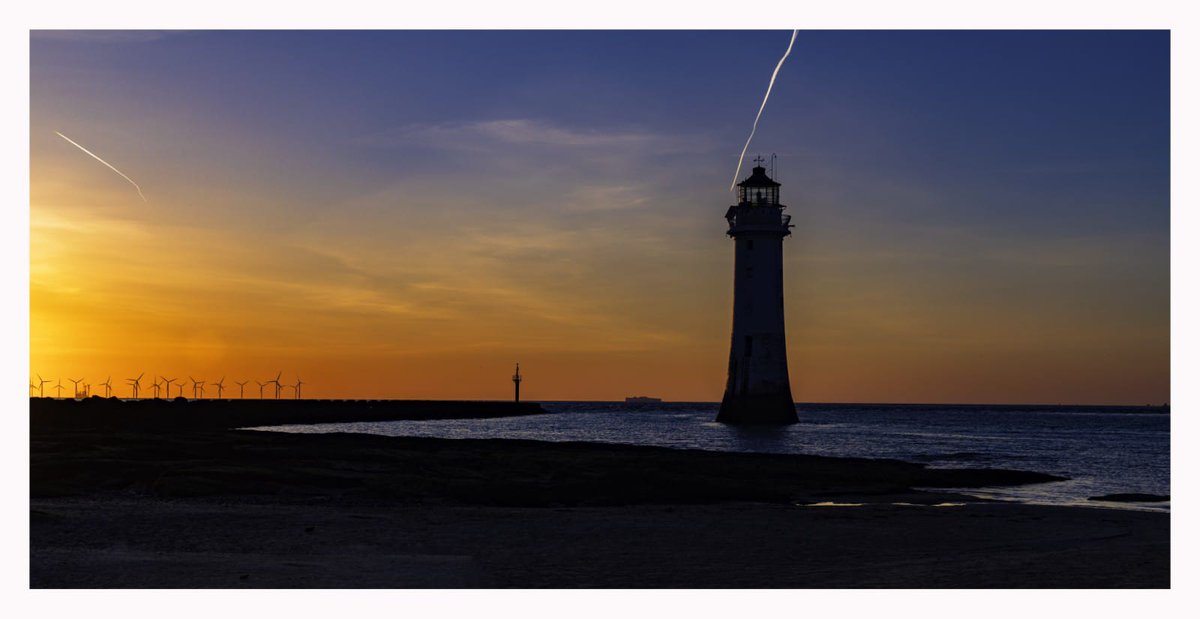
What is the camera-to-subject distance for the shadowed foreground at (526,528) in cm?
1748

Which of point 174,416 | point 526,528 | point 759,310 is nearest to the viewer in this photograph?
point 526,528

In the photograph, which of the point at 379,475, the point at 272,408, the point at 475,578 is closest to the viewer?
the point at 475,578

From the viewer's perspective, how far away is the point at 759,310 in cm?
8250

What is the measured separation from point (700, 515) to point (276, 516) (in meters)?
10.3

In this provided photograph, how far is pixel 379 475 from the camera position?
33.8 m

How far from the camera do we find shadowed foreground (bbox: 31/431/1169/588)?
57.4 ft

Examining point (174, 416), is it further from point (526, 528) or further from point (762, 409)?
point (526, 528)

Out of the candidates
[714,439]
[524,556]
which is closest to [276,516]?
[524,556]

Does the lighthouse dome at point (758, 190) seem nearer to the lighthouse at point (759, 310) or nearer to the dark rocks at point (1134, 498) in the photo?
the lighthouse at point (759, 310)

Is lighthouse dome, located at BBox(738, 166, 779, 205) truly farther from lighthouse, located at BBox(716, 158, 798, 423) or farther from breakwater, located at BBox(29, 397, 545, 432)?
breakwater, located at BBox(29, 397, 545, 432)

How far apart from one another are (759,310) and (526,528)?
6047 cm

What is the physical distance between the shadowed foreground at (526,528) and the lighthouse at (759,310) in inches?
1622

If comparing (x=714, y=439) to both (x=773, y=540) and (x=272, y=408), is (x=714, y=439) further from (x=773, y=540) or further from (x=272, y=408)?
(x=272, y=408)

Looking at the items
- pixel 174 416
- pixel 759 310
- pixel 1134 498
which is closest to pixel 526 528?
pixel 1134 498
